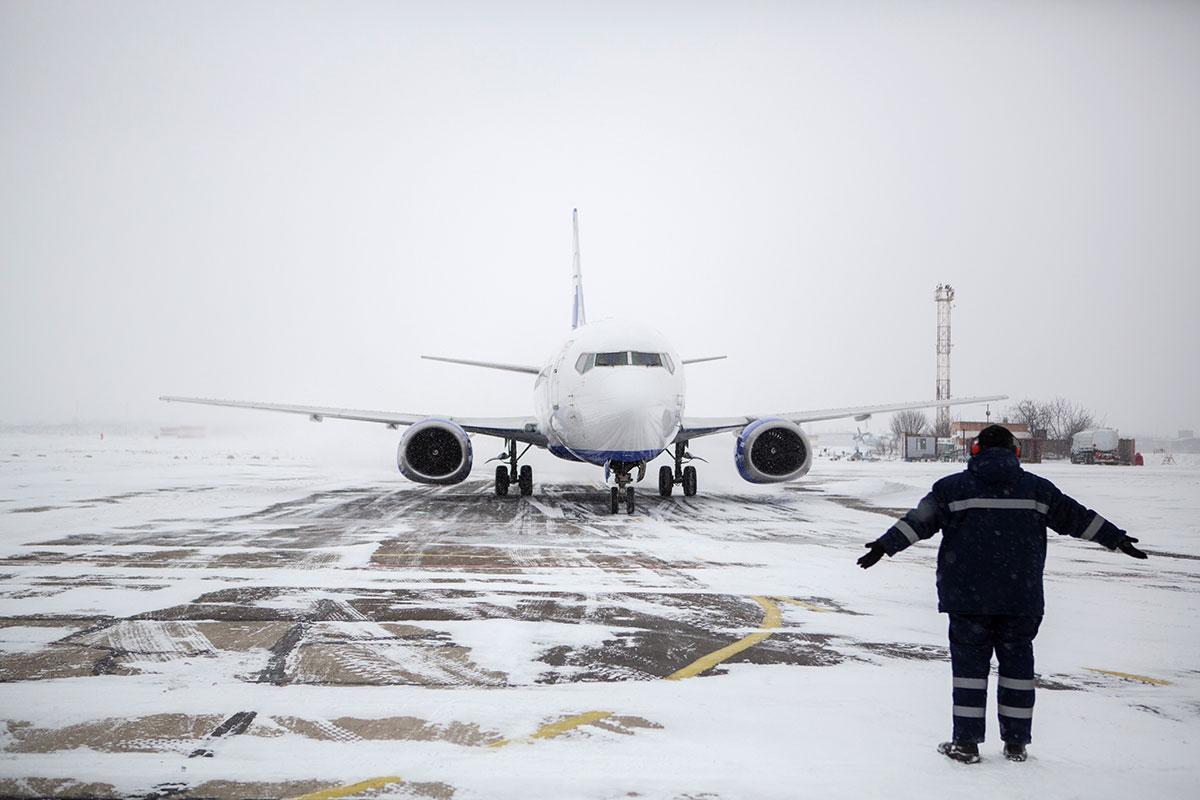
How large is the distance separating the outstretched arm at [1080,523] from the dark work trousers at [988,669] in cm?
49

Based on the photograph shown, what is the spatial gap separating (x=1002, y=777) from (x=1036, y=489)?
1373 mm

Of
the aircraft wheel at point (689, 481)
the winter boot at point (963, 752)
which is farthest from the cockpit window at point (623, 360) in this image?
the winter boot at point (963, 752)

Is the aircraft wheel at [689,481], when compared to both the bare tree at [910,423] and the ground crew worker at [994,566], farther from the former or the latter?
the bare tree at [910,423]

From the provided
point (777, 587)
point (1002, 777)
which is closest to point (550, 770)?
point (1002, 777)

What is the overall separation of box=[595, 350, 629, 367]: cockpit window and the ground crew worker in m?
12.0

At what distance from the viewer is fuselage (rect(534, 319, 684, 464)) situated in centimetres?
1548

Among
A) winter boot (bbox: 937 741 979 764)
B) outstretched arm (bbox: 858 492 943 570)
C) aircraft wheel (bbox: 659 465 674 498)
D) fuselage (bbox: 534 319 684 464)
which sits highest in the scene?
fuselage (bbox: 534 319 684 464)

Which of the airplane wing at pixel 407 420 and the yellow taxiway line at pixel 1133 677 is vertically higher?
the airplane wing at pixel 407 420

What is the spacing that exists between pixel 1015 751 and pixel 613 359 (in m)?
12.6

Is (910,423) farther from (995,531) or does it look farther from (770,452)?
(995,531)

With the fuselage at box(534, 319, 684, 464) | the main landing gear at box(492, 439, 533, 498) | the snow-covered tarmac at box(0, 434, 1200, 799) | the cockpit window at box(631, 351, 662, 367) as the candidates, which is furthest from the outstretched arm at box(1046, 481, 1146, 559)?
the main landing gear at box(492, 439, 533, 498)

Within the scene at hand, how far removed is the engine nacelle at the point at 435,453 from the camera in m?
17.9

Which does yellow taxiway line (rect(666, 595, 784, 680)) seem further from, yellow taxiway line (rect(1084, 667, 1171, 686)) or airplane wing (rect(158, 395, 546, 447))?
airplane wing (rect(158, 395, 546, 447))

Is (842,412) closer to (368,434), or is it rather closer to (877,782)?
(877,782)
